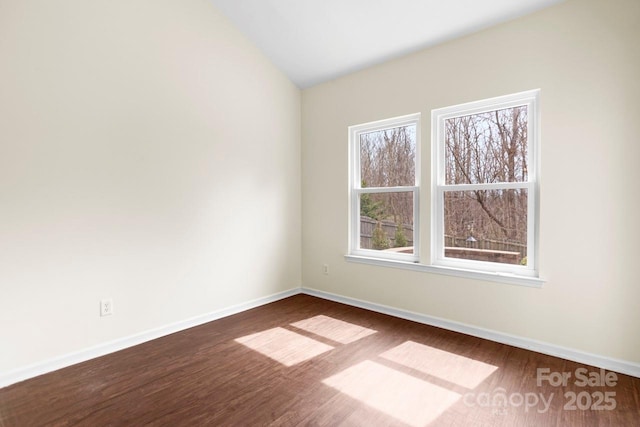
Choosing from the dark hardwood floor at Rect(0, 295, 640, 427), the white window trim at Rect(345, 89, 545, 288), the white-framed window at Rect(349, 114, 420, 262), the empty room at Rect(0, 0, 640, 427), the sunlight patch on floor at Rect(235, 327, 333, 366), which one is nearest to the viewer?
the dark hardwood floor at Rect(0, 295, 640, 427)

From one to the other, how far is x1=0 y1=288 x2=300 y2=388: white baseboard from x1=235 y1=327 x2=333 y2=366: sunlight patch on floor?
607mm

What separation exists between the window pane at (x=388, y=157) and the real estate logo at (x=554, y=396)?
6.41 feet

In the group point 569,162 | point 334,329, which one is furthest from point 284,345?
point 569,162

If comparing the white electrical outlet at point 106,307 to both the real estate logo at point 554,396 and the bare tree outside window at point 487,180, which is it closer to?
the real estate logo at point 554,396

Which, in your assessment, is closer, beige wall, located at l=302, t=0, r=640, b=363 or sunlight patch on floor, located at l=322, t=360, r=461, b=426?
sunlight patch on floor, located at l=322, t=360, r=461, b=426

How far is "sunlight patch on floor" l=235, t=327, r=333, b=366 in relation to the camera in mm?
2476

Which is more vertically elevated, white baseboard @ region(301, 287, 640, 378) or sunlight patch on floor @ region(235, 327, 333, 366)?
white baseboard @ region(301, 287, 640, 378)

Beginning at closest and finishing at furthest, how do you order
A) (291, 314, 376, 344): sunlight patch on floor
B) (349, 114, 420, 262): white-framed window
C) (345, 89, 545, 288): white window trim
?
1. (345, 89, 545, 288): white window trim
2. (291, 314, 376, 344): sunlight patch on floor
3. (349, 114, 420, 262): white-framed window

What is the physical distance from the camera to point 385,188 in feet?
11.6

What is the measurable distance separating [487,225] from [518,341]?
3.16ft

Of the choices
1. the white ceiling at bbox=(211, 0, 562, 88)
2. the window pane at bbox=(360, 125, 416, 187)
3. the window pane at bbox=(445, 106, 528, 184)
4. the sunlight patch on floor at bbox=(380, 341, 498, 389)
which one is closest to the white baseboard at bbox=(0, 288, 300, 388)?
the sunlight patch on floor at bbox=(380, 341, 498, 389)

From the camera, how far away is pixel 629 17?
2.16 metres

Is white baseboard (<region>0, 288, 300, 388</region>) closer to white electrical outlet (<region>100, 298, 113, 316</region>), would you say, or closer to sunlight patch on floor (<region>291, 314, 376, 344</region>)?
white electrical outlet (<region>100, 298, 113, 316</region>)

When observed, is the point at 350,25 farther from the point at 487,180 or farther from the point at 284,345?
the point at 284,345
